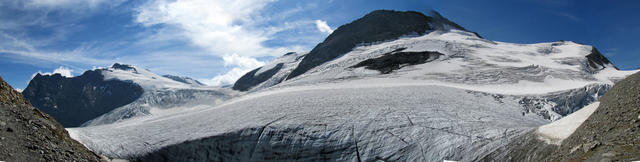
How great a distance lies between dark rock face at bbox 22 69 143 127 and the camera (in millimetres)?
150750

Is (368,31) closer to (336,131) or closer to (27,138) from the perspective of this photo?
(336,131)

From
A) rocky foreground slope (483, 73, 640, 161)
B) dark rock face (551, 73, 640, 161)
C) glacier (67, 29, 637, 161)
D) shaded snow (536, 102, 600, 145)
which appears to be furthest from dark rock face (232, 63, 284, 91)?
dark rock face (551, 73, 640, 161)

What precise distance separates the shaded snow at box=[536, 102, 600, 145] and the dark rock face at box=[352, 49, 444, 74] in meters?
19.5

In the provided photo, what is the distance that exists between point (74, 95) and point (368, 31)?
170996mm

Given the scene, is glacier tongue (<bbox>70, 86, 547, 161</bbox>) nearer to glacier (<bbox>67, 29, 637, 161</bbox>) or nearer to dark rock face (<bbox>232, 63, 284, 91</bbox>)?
glacier (<bbox>67, 29, 637, 161</bbox>)

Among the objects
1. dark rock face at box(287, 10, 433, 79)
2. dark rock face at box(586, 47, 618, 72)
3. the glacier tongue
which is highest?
dark rock face at box(287, 10, 433, 79)

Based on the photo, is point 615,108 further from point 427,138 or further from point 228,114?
point 228,114

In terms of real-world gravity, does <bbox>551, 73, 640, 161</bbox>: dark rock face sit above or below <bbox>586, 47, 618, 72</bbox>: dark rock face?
below

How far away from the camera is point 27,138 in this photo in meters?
8.60

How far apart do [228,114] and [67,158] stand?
Result: 7.53 meters

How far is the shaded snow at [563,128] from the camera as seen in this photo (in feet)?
29.6

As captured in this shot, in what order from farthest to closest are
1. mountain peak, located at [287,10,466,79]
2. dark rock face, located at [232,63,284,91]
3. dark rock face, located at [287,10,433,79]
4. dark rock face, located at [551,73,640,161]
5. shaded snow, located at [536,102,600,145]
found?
dark rock face, located at [232,63,284,91]
mountain peak, located at [287,10,466,79]
dark rock face, located at [287,10,433,79]
shaded snow, located at [536,102,600,145]
dark rock face, located at [551,73,640,161]

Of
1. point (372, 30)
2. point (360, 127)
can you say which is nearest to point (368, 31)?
point (372, 30)

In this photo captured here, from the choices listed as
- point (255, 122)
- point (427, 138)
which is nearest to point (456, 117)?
point (427, 138)
